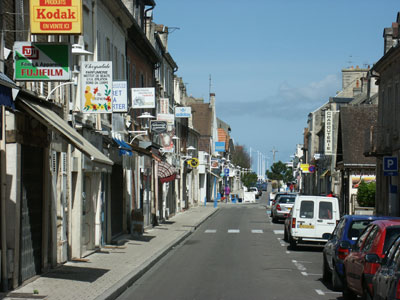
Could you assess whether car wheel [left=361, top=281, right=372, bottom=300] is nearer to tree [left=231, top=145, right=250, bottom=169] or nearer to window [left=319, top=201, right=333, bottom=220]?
window [left=319, top=201, right=333, bottom=220]

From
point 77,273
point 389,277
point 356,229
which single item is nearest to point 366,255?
point 389,277

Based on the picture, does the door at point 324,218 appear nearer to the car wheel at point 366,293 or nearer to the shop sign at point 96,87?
the shop sign at point 96,87

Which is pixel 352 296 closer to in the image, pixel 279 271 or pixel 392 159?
pixel 279 271

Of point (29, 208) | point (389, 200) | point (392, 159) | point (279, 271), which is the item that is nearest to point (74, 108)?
point (29, 208)

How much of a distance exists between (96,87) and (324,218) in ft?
30.6

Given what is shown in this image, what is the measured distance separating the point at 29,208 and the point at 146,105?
14793 mm

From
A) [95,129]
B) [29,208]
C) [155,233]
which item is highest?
[95,129]

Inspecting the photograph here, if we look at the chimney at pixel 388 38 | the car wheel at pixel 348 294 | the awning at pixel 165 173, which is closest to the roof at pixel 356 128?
the chimney at pixel 388 38

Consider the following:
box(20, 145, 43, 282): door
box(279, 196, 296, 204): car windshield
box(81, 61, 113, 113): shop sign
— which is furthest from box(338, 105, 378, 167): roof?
box(20, 145, 43, 282): door

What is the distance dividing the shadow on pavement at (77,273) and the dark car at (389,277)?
22.3 ft

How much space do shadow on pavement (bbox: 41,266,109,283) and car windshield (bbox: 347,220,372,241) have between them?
197 inches

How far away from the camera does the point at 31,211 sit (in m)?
15.1

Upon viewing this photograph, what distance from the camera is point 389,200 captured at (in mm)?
33969

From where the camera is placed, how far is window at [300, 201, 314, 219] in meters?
25.3
